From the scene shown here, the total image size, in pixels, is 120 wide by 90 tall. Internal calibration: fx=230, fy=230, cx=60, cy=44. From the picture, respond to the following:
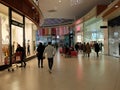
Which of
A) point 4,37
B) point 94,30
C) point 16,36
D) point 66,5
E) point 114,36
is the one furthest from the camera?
point 94,30

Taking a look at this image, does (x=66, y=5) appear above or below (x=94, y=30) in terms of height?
above

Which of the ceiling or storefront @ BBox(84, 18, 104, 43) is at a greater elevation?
the ceiling

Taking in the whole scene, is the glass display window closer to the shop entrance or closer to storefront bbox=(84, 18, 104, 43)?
the shop entrance

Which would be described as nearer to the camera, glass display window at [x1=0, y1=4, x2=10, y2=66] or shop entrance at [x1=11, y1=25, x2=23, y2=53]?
glass display window at [x1=0, y1=4, x2=10, y2=66]

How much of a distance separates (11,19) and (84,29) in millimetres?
21386

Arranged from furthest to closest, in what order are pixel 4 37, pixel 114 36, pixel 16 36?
1. pixel 114 36
2. pixel 16 36
3. pixel 4 37

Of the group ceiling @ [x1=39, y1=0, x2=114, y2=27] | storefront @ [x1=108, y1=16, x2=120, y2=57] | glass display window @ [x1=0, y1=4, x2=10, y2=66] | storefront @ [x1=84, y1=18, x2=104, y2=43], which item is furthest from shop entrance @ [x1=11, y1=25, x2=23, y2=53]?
storefront @ [x1=84, y1=18, x2=104, y2=43]

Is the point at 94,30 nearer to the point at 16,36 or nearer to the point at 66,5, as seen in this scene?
the point at 66,5

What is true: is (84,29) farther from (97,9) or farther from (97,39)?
(97,9)

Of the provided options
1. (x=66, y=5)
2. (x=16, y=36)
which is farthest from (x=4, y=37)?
(x=66, y=5)

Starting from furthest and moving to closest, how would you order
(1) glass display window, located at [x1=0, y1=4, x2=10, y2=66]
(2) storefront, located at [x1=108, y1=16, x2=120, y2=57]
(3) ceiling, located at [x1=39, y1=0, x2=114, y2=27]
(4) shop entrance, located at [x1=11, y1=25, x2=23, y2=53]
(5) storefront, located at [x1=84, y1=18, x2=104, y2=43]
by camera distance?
(5) storefront, located at [x1=84, y1=18, x2=104, y2=43] < (3) ceiling, located at [x1=39, y1=0, x2=114, y2=27] < (2) storefront, located at [x1=108, y1=16, x2=120, y2=57] < (4) shop entrance, located at [x1=11, y1=25, x2=23, y2=53] < (1) glass display window, located at [x1=0, y1=4, x2=10, y2=66]

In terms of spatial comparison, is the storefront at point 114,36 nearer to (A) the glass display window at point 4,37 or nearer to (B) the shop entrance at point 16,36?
(B) the shop entrance at point 16,36

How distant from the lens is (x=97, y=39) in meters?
26.9

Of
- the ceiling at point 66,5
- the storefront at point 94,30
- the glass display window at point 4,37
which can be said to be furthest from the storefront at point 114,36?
the glass display window at point 4,37
